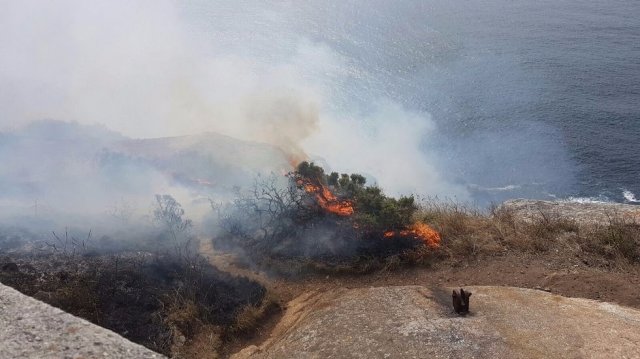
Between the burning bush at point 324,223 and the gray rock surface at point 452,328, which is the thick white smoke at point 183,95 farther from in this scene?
the gray rock surface at point 452,328

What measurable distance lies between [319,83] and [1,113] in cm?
2690

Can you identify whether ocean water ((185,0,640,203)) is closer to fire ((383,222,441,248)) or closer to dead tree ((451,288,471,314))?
fire ((383,222,441,248))

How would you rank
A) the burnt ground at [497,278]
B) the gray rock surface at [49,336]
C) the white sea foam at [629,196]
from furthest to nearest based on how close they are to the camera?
1. the white sea foam at [629,196]
2. the burnt ground at [497,278]
3. the gray rock surface at [49,336]

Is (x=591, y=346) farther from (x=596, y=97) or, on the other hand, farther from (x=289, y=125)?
(x=596, y=97)

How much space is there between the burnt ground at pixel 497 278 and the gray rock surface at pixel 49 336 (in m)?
4.90

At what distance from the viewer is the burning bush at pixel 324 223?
60.0 ft

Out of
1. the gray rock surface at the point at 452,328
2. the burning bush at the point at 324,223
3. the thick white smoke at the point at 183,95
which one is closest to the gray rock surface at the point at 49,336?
the gray rock surface at the point at 452,328

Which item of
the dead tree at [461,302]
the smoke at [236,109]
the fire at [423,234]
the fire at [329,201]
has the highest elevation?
the smoke at [236,109]

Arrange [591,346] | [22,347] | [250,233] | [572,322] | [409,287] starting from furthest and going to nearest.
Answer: [250,233], [409,287], [572,322], [591,346], [22,347]

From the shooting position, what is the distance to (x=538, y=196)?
37.5 m

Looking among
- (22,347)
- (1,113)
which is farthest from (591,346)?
(1,113)

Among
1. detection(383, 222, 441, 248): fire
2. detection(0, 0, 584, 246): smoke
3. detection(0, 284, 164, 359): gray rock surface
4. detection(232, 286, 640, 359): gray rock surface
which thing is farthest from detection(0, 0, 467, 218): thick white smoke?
detection(0, 284, 164, 359): gray rock surface

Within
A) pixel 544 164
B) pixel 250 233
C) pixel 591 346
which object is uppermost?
pixel 544 164

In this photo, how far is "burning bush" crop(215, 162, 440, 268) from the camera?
60.0 ft
